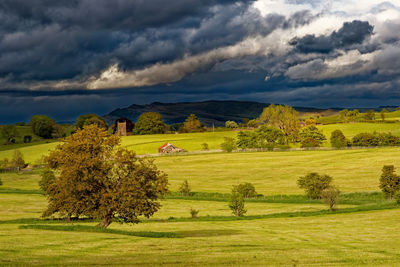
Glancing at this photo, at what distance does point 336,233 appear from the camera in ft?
119

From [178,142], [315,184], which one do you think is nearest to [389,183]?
[315,184]

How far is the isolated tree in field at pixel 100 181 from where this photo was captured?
110 ft

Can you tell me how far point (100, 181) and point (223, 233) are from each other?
38.1 ft

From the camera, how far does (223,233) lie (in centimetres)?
3641

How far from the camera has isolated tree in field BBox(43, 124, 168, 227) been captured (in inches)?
1324

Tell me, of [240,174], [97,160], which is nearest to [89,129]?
[97,160]

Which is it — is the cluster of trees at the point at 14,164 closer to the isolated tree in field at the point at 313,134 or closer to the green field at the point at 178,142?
the green field at the point at 178,142

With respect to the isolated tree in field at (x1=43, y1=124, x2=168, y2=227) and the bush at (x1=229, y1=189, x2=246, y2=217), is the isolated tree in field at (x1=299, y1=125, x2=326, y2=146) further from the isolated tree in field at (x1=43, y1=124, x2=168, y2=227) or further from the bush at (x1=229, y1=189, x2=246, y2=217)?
the isolated tree in field at (x1=43, y1=124, x2=168, y2=227)

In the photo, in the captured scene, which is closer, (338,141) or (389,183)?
(389,183)

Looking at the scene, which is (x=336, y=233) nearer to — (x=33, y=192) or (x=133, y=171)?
(x=133, y=171)

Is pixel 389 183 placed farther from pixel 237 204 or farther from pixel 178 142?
pixel 178 142

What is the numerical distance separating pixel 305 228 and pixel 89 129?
22.5 meters

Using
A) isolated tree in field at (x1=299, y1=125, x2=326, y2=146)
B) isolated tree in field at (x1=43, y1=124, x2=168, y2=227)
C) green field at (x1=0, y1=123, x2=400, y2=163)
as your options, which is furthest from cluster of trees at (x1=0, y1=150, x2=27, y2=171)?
isolated tree in field at (x1=43, y1=124, x2=168, y2=227)

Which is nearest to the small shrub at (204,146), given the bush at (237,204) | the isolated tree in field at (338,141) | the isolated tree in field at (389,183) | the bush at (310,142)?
the bush at (310,142)
